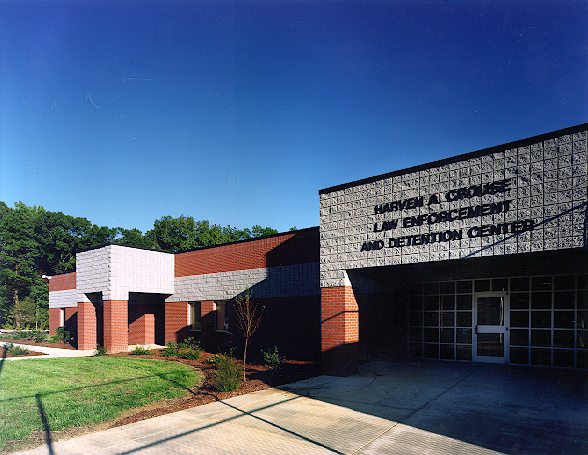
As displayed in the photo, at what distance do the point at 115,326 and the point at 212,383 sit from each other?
10.1 metres

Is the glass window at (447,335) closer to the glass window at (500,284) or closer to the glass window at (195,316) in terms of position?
the glass window at (500,284)

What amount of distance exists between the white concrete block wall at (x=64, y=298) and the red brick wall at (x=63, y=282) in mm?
274

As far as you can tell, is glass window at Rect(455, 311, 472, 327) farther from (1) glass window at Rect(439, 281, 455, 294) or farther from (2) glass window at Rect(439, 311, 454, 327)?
(1) glass window at Rect(439, 281, 455, 294)

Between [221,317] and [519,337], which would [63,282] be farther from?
[519,337]

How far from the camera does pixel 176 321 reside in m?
21.3

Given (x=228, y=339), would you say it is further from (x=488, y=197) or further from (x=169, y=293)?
(x=488, y=197)

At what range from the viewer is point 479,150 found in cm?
953

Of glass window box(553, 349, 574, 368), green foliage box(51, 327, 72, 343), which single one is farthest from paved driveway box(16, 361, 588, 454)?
green foliage box(51, 327, 72, 343)

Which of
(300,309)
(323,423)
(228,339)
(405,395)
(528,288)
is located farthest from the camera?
(228,339)

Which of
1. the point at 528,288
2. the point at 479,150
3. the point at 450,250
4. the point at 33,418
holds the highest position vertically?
the point at 479,150

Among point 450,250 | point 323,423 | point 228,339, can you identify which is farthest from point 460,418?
point 228,339

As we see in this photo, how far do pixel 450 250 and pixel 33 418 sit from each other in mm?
9721

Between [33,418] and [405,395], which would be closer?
[33,418]

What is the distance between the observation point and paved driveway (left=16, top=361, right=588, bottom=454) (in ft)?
20.0
